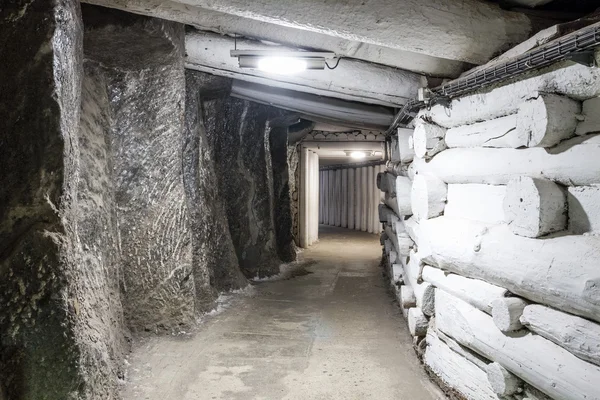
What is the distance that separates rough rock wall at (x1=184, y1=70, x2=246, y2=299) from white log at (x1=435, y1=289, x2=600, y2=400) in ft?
10.4

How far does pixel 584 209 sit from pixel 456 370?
1.72 metres

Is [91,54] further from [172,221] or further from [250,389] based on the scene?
[250,389]

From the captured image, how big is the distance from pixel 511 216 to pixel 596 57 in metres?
0.94

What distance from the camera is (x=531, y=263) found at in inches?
91.9

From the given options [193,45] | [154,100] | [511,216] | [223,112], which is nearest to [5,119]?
[154,100]

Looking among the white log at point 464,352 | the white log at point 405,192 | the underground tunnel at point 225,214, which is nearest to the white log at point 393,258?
the underground tunnel at point 225,214

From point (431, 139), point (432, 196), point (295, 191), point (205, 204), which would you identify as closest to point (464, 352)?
point (432, 196)

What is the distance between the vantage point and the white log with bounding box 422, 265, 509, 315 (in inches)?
108

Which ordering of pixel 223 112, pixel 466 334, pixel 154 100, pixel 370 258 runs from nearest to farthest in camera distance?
pixel 466 334 → pixel 154 100 → pixel 223 112 → pixel 370 258

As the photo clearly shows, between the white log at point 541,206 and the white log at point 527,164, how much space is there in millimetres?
99

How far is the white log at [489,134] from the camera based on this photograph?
2.67 metres

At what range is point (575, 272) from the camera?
2043 mm

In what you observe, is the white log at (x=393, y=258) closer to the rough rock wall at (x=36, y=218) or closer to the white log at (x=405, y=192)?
the white log at (x=405, y=192)

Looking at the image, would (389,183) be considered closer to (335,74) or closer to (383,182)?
(383,182)
